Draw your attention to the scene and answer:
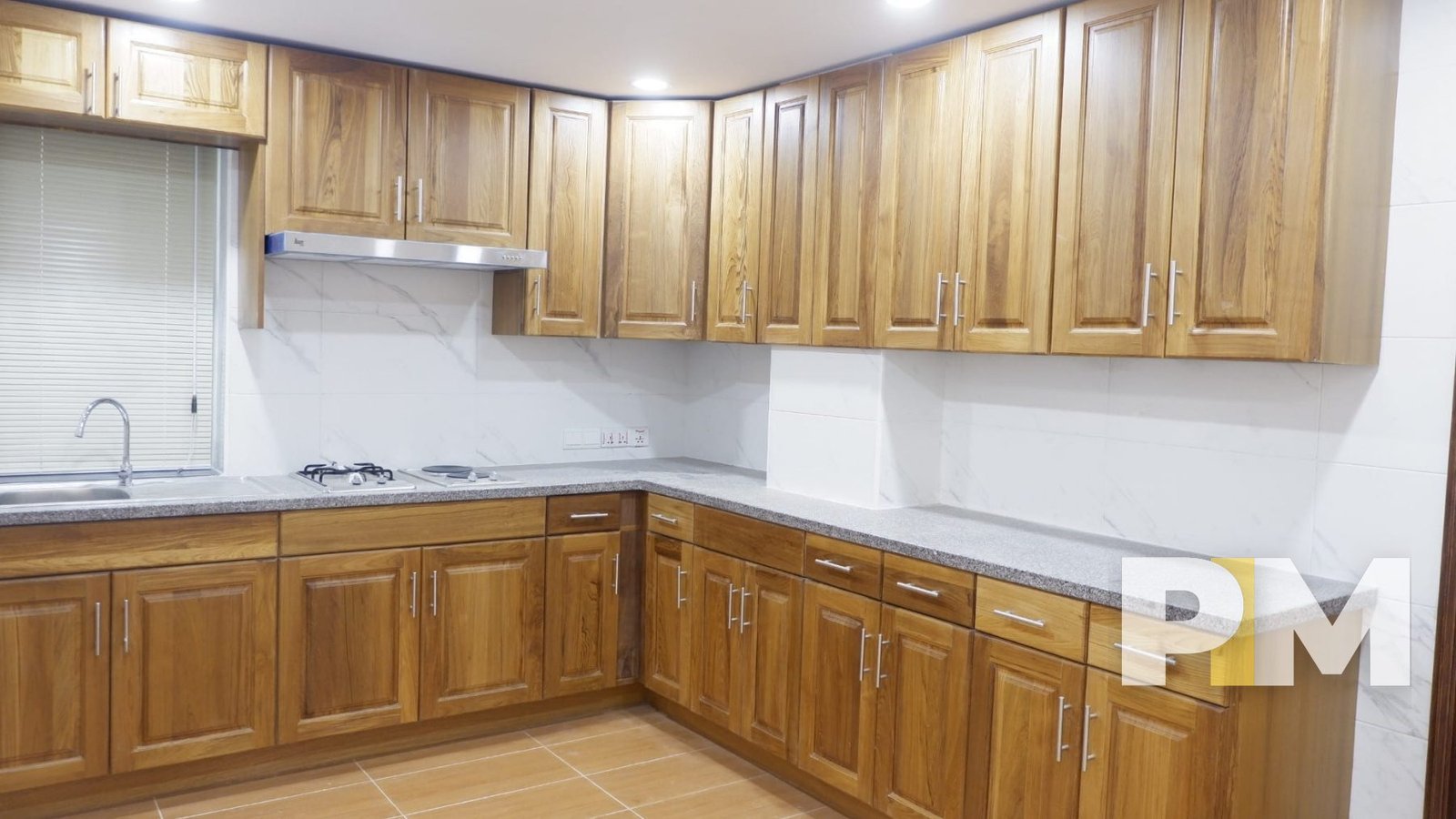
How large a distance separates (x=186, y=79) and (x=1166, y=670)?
10.2 ft

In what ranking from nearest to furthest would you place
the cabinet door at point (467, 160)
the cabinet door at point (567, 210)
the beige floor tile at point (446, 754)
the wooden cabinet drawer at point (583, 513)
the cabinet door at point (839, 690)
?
the cabinet door at point (839, 690) < the beige floor tile at point (446, 754) < the cabinet door at point (467, 160) < the wooden cabinet drawer at point (583, 513) < the cabinet door at point (567, 210)

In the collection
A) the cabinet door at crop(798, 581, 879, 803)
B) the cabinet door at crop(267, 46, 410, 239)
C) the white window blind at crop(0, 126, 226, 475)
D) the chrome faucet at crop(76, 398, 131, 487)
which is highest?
the cabinet door at crop(267, 46, 410, 239)

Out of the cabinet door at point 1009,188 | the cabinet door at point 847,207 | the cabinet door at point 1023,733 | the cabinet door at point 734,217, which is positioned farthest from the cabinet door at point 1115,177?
the cabinet door at point 734,217

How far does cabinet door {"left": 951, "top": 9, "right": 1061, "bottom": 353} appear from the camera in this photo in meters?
2.71

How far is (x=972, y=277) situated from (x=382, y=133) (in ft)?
6.50

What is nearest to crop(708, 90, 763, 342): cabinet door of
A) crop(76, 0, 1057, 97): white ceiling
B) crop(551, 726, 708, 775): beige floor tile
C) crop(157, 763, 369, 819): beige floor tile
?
crop(76, 0, 1057, 97): white ceiling

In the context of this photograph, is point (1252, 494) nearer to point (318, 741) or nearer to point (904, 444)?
point (904, 444)

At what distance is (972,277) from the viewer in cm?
291

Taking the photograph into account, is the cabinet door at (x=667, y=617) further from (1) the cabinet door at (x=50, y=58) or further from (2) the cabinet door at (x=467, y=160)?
(1) the cabinet door at (x=50, y=58)

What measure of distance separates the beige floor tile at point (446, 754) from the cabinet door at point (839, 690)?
1.06m

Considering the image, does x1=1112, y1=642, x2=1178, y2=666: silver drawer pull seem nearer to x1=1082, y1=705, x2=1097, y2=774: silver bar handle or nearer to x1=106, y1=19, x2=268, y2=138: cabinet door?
x1=1082, y1=705, x2=1097, y2=774: silver bar handle

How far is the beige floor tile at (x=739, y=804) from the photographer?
122 inches

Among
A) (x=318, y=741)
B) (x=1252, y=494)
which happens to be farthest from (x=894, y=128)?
(x=318, y=741)

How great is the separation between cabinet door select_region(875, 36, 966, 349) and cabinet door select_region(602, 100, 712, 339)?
0.94 m
